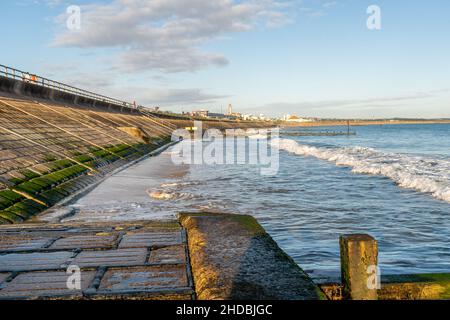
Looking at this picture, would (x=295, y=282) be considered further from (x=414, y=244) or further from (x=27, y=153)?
(x=27, y=153)

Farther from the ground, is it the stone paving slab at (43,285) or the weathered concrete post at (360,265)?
the weathered concrete post at (360,265)

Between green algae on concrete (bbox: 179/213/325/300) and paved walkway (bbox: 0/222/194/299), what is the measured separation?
0.60 feet

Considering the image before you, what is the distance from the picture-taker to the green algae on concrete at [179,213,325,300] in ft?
13.3

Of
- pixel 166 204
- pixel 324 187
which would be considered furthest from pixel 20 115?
pixel 324 187

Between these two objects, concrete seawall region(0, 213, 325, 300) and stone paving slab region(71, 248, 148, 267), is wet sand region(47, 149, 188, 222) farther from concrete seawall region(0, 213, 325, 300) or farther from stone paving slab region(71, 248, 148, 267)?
stone paving slab region(71, 248, 148, 267)

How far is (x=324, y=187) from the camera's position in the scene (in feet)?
54.2

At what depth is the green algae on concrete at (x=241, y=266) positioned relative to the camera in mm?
4055

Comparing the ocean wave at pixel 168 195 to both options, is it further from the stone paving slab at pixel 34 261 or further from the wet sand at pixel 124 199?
the stone paving slab at pixel 34 261

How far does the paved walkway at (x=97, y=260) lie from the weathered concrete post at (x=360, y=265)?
1449 mm

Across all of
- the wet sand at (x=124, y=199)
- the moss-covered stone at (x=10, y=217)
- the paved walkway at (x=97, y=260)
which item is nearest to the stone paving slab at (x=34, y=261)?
the paved walkway at (x=97, y=260)

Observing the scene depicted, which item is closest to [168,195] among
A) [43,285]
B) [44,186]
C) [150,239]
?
[44,186]

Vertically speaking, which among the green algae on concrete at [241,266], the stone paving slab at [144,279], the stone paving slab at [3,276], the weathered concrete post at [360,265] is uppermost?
the weathered concrete post at [360,265]
